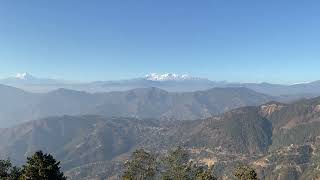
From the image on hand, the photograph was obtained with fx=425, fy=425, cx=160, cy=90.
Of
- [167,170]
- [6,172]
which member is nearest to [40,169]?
[6,172]

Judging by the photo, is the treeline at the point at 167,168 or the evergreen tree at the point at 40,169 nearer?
the evergreen tree at the point at 40,169

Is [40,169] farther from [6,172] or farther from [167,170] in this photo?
[167,170]

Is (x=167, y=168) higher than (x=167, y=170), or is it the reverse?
(x=167, y=168)

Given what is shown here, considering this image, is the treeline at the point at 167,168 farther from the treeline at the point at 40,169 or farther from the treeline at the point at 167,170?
the treeline at the point at 40,169

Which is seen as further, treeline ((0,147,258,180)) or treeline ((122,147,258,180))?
treeline ((122,147,258,180))

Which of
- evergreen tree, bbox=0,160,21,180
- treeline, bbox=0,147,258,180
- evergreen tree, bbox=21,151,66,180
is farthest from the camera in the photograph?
treeline, bbox=0,147,258,180

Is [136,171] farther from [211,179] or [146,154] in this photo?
[211,179]

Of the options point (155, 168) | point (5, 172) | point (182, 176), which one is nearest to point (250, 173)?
point (182, 176)

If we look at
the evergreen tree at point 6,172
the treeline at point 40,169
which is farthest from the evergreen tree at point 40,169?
the evergreen tree at point 6,172

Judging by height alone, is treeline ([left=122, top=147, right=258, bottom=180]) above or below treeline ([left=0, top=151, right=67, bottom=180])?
below

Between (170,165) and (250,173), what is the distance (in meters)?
25.2

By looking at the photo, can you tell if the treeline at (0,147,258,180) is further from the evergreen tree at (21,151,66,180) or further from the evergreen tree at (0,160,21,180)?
the evergreen tree at (21,151,66,180)

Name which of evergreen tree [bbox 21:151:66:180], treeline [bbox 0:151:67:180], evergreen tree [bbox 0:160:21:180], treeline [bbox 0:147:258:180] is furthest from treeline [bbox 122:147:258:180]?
evergreen tree [bbox 0:160:21:180]

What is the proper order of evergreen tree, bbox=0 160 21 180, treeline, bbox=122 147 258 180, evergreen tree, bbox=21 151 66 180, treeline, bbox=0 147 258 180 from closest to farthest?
evergreen tree, bbox=21 151 66 180 < evergreen tree, bbox=0 160 21 180 < treeline, bbox=0 147 258 180 < treeline, bbox=122 147 258 180
